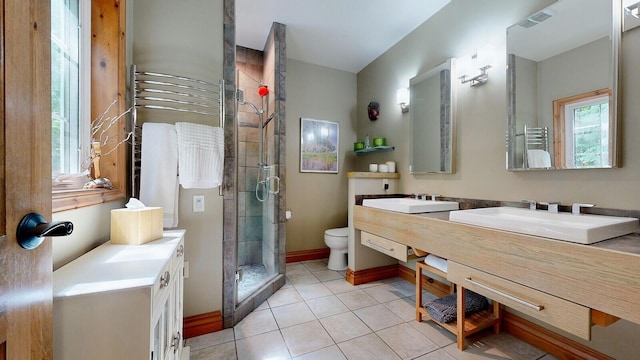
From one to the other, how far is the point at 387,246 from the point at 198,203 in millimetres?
1558

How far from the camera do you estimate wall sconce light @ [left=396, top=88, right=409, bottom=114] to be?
277cm

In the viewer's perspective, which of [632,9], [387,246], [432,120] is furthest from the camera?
[432,120]

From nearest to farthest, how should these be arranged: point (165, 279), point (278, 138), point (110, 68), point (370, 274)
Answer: point (165, 279)
point (110, 68)
point (278, 138)
point (370, 274)

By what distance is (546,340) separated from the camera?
1642 millimetres

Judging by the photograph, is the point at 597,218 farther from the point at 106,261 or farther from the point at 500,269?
the point at 106,261

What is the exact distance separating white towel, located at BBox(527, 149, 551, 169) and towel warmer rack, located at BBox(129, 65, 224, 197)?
219 centimetres

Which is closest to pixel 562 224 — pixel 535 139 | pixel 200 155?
pixel 535 139

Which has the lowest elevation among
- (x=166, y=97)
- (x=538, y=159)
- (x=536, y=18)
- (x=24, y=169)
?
(x=24, y=169)

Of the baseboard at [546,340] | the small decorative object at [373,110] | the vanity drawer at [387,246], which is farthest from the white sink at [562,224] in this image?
the small decorative object at [373,110]

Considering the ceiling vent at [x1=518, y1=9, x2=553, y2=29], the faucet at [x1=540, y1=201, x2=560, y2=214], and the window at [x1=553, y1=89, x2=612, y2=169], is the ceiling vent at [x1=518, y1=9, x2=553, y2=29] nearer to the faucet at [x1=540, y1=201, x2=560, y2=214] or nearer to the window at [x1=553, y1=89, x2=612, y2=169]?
the window at [x1=553, y1=89, x2=612, y2=169]

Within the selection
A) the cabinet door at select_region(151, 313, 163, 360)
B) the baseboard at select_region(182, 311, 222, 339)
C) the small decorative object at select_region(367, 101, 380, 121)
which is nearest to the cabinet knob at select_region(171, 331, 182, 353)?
the cabinet door at select_region(151, 313, 163, 360)

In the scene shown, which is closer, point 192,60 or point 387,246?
point 192,60

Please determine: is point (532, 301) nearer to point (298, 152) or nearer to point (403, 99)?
point (403, 99)

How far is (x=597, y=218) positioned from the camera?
1335 millimetres
